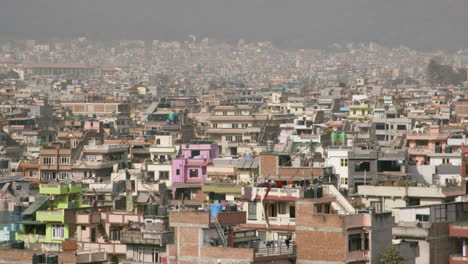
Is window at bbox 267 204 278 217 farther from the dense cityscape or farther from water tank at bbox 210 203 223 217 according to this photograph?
water tank at bbox 210 203 223 217

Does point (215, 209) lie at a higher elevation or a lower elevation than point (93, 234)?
higher

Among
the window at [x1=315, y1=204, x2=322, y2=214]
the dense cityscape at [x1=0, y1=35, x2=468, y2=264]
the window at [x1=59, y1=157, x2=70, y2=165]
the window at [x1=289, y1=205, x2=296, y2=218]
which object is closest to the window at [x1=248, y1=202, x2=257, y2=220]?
the dense cityscape at [x1=0, y1=35, x2=468, y2=264]

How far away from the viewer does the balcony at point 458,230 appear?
23750 mm

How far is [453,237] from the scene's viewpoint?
2394 cm

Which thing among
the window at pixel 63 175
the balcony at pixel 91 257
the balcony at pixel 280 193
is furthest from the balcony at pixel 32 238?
the window at pixel 63 175

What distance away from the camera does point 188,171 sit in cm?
4200

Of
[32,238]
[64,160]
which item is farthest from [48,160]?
[32,238]

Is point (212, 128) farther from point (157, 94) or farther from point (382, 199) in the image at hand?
point (157, 94)

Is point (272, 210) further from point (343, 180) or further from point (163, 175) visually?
point (163, 175)

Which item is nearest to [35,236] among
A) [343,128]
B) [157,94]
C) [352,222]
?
[352,222]

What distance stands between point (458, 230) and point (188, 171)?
18.6 m

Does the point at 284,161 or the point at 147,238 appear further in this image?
the point at 284,161

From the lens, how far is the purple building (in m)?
A: 38.1

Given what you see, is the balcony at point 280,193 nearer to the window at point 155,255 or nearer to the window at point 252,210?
the window at point 252,210
